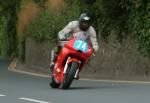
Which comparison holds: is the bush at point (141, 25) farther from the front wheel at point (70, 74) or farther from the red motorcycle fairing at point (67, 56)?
the front wheel at point (70, 74)

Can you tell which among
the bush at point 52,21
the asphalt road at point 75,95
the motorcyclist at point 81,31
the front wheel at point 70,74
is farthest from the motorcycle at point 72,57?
the bush at point 52,21

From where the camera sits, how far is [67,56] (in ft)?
48.4

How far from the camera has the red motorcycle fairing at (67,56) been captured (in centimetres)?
1458

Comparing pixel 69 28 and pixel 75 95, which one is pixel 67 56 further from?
pixel 75 95

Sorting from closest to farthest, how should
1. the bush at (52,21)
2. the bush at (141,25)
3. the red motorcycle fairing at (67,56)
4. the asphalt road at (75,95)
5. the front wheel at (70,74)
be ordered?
the asphalt road at (75,95), the front wheel at (70,74), the red motorcycle fairing at (67,56), the bush at (141,25), the bush at (52,21)

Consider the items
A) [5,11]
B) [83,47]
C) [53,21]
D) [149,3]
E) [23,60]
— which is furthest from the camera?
[5,11]

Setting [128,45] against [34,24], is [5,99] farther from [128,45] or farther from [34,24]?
[34,24]

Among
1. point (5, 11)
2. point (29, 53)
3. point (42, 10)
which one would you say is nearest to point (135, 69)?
point (42, 10)

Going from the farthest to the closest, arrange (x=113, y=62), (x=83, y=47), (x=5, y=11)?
1. (x=5, y=11)
2. (x=113, y=62)
3. (x=83, y=47)

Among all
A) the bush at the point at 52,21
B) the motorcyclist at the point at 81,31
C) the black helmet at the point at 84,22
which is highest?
the black helmet at the point at 84,22

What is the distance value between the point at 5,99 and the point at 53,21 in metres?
14.3

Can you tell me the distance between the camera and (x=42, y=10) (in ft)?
98.1

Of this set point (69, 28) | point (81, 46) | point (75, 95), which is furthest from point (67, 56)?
point (75, 95)

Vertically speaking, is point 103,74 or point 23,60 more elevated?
point 103,74
